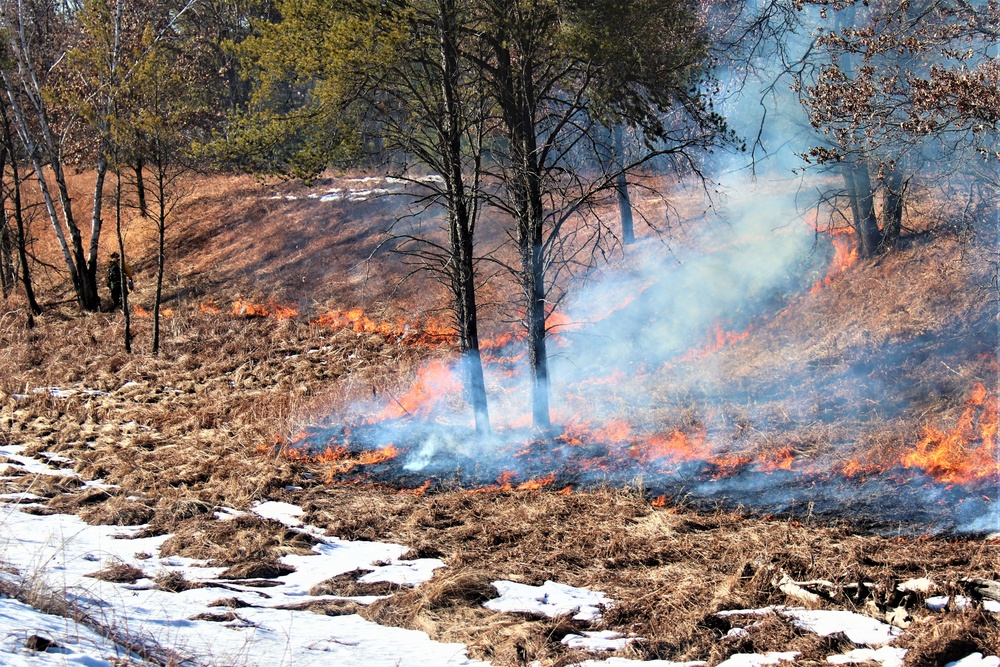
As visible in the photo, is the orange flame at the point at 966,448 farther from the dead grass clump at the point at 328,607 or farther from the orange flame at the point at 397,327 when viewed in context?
the orange flame at the point at 397,327

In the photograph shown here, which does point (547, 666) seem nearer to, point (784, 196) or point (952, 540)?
point (952, 540)

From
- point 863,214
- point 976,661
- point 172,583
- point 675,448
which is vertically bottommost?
point 976,661

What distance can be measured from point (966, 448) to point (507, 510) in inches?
234

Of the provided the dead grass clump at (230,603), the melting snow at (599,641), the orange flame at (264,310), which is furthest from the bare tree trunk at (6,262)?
the melting snow at (599,641)

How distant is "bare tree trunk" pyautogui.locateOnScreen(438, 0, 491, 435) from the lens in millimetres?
12117

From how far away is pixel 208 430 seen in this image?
14.9m

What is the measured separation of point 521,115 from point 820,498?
22.8 feet

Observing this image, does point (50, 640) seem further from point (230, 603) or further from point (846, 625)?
point (846, 625)

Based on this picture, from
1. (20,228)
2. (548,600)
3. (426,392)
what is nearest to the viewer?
(548,600)

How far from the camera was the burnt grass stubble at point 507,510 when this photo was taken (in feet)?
21.3

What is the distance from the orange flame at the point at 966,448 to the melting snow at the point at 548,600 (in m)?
5.61

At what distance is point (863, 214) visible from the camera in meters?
16.1

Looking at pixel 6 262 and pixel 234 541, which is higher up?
pixel 6 262

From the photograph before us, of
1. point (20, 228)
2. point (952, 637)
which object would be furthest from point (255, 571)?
point (20, 228)
